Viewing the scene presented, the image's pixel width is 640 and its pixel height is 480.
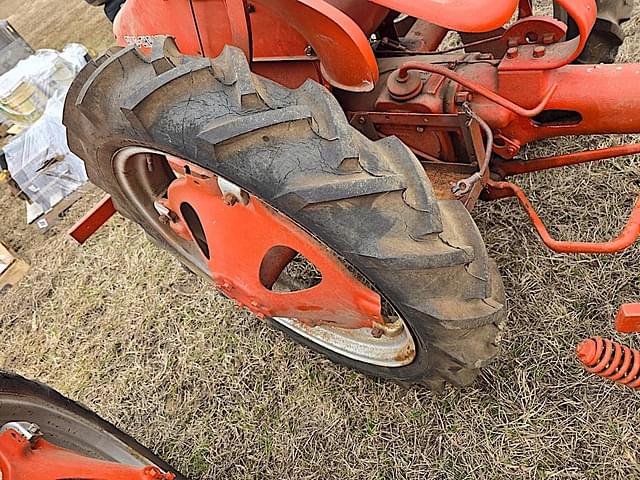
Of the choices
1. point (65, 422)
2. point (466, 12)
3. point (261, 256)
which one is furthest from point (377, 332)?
point (466, 12)

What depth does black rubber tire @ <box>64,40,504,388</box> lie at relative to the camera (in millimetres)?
1251

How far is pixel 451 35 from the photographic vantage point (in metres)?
3.06

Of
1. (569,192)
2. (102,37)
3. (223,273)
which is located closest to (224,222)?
(223,273)

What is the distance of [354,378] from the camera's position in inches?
80.4

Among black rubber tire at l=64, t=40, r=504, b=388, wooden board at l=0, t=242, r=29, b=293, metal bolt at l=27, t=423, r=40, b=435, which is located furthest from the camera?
wooden board at l=0, t=242, r=29, b=293

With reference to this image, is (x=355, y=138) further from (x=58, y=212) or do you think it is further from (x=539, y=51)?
(x=58, y=212)

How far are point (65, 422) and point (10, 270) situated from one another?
1.77m

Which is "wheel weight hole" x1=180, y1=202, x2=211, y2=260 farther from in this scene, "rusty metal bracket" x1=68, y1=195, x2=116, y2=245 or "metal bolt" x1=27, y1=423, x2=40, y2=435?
"metal bolt" x1=27, y1=423, x2=40, y2=435

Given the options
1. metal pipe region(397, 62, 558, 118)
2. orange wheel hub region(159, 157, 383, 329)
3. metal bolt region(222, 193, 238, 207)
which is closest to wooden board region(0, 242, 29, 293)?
orange wheel hub region(159, 157, 383, 329)

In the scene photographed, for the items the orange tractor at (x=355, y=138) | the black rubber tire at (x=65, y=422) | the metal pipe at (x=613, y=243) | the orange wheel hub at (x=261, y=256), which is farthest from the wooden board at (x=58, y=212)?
the metal pipe at (x=613, y=243)

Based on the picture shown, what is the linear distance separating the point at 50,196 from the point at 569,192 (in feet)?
9.14

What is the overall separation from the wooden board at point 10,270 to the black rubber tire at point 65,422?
163cm

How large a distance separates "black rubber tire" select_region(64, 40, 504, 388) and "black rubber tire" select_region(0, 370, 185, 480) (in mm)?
629

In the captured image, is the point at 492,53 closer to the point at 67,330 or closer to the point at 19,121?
the point at 67,330
